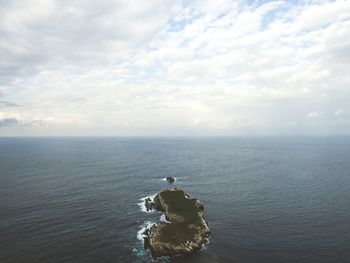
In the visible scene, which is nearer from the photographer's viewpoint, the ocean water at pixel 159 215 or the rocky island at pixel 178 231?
the rocky island at pixel 178 231

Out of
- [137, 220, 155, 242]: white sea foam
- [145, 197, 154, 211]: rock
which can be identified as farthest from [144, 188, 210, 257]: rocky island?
[145, 197, 154, 211]: rock

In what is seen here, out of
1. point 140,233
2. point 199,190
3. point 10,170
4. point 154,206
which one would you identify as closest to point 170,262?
point 140,233

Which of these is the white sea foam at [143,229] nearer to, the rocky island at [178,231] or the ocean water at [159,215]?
the ocean water at [159,215]

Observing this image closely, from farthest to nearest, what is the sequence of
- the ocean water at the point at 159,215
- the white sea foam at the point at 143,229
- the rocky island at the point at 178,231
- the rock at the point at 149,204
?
1. the rock at the point at 149,204
2. the white sea foam at the point at 143,229
3. the ocean water at the point at 159,215
4. the rocky island at the point at 178,231

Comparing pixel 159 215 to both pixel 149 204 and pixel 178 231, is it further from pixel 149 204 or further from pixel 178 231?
pixel 178 231

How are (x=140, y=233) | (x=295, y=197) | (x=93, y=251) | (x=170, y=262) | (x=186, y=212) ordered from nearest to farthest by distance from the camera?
(x=170, y=262) → (x=93, y=251) → (x=140, y=233) → (x=186, y=212) → (x=295, y=197)

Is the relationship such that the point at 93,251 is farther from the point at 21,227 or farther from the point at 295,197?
the point at 295,197

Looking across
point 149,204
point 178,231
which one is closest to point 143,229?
point 178,231

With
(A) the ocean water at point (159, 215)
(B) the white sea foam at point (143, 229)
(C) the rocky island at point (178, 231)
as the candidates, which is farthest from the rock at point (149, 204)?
(B) the white sea foam at point (143, 229)

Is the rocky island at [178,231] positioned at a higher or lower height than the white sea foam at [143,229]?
higher
